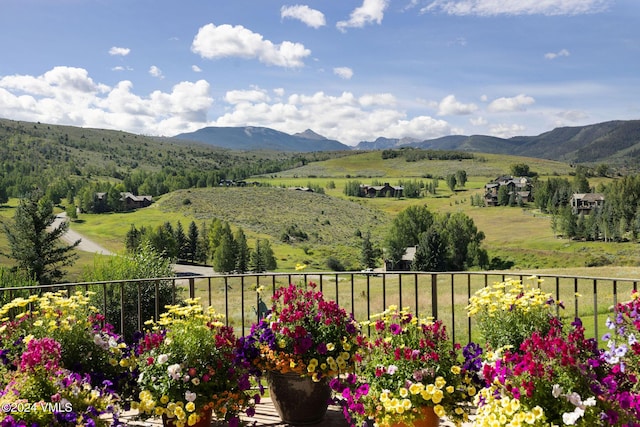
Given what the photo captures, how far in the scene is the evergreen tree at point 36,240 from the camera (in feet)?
108

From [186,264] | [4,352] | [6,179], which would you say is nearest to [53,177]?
[6,179]

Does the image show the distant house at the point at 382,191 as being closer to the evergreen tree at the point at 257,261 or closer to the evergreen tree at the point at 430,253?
the evergreen tree at the point at 430,253

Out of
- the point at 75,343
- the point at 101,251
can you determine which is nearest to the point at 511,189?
the point at 101,251

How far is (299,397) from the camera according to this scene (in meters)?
4.20

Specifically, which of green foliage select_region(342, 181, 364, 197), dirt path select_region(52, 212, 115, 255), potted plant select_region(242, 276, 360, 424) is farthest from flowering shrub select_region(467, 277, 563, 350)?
green foliage select_region(342, 181, 364, 197)

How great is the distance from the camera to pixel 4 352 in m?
3.75

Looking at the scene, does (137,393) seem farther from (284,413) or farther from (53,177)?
(53,177)

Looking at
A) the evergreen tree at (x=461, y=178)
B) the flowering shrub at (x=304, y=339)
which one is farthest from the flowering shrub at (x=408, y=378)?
the evergreen tree at (x=461, y=178)

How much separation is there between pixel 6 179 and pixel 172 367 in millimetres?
138050

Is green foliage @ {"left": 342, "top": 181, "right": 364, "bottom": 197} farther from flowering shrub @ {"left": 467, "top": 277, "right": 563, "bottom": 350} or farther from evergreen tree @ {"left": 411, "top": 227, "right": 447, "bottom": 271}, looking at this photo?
flowering shrub @ {"left": 467, "top": 277, "right": 563, "bottom": 350}

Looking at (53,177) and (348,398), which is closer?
(348,398)

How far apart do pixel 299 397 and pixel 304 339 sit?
507 millimetres

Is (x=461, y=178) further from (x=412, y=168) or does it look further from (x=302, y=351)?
(x=302, y=351)

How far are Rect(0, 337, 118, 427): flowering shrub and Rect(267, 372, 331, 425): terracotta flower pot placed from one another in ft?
4.27
